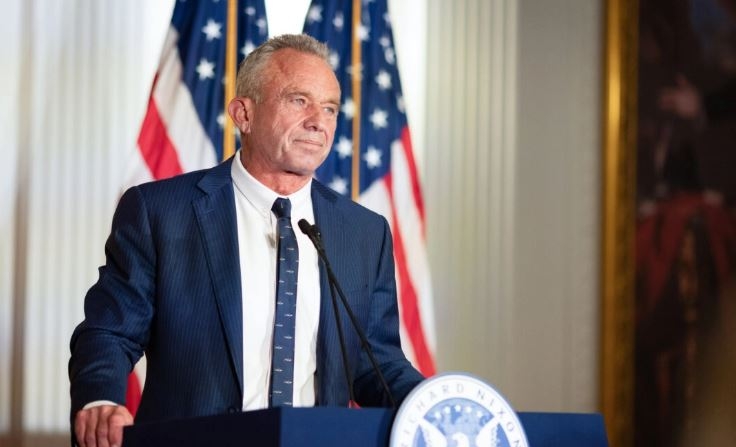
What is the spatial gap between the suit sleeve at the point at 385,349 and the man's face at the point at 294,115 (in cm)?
38

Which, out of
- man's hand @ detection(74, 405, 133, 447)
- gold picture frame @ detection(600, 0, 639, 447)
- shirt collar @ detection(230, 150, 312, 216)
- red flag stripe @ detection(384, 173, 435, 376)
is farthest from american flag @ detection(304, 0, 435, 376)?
man's hand @ detection(74, 405, 133, 447)

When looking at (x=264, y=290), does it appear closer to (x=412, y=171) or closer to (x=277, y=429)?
(x=277, y=429)

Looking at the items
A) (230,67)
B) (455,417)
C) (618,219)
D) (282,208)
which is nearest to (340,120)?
(230,67)

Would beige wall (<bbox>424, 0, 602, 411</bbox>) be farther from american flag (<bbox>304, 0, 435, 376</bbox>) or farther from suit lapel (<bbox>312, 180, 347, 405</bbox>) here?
suit lapel (<bbox>312, 180, 347, 405</bbox>)

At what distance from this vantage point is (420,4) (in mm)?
6430

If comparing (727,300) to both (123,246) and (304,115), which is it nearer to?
(304,115)

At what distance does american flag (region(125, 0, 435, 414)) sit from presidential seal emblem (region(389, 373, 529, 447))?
3.19 metres

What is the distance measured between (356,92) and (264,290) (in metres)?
2.98

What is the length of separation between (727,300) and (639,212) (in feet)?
2.29

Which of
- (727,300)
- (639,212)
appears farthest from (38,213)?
(727,300)

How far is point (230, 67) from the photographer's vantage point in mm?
5738

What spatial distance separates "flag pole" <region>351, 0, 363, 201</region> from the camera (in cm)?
601

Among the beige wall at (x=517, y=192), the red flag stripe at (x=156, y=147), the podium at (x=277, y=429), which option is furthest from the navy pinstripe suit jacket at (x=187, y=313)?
the beige wall at (x=517, y=192)

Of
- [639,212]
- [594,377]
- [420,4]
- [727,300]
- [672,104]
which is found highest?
[420,4]
